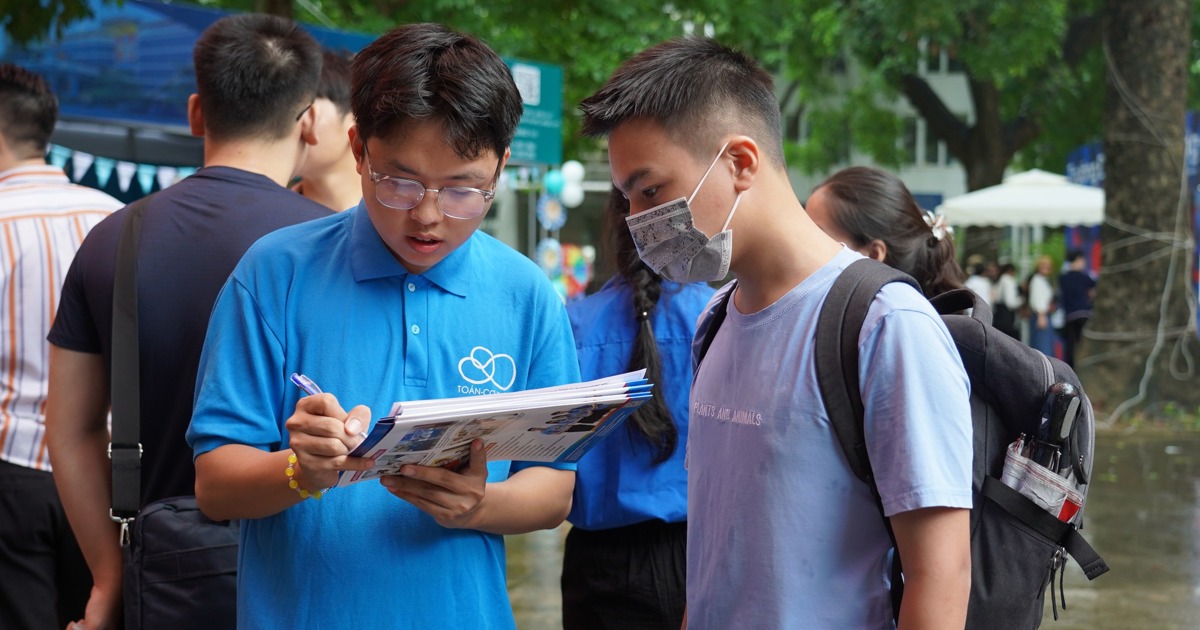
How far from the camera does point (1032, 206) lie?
17250 millimetres

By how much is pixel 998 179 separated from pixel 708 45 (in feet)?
69.3

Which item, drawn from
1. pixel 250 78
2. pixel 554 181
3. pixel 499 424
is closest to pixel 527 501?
pixel 499 424

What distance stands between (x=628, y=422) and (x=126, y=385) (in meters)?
1.25

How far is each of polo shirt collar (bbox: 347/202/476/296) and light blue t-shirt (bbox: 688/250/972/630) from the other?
1.65 feet

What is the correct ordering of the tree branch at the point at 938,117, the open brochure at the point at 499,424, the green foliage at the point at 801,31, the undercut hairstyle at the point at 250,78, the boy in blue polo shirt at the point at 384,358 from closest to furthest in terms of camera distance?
the open brochure at the point at 499,424 → the boy in blue polo shirt at the point at 384,358 → the undercut hairstyle at the point at 250,78 → the green foliage at the point at 801,31 → the tree branch at the point at 938,117

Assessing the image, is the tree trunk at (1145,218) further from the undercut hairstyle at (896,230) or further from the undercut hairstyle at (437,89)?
the undercut hairstyle at (437,89)

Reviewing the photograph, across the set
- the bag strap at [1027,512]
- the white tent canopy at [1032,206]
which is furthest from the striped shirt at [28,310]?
the white tent canopy at [1032,206]

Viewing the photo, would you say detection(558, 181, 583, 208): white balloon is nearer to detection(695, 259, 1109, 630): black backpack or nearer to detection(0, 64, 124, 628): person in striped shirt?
detection(0, 64, 124, 628): person in striped shirt

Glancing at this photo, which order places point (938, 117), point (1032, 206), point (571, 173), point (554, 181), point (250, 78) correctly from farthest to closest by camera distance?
point (938, 117), point (571, 173), point (1032, 206), point (554, 181), point (250, 78)

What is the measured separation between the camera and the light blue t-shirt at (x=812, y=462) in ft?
5.81

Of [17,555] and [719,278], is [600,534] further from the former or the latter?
[17,555]

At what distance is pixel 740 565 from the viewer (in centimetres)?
196

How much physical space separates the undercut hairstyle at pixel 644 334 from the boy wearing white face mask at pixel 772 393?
881 millimetres

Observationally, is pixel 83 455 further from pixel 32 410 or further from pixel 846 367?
pixel 846 367
